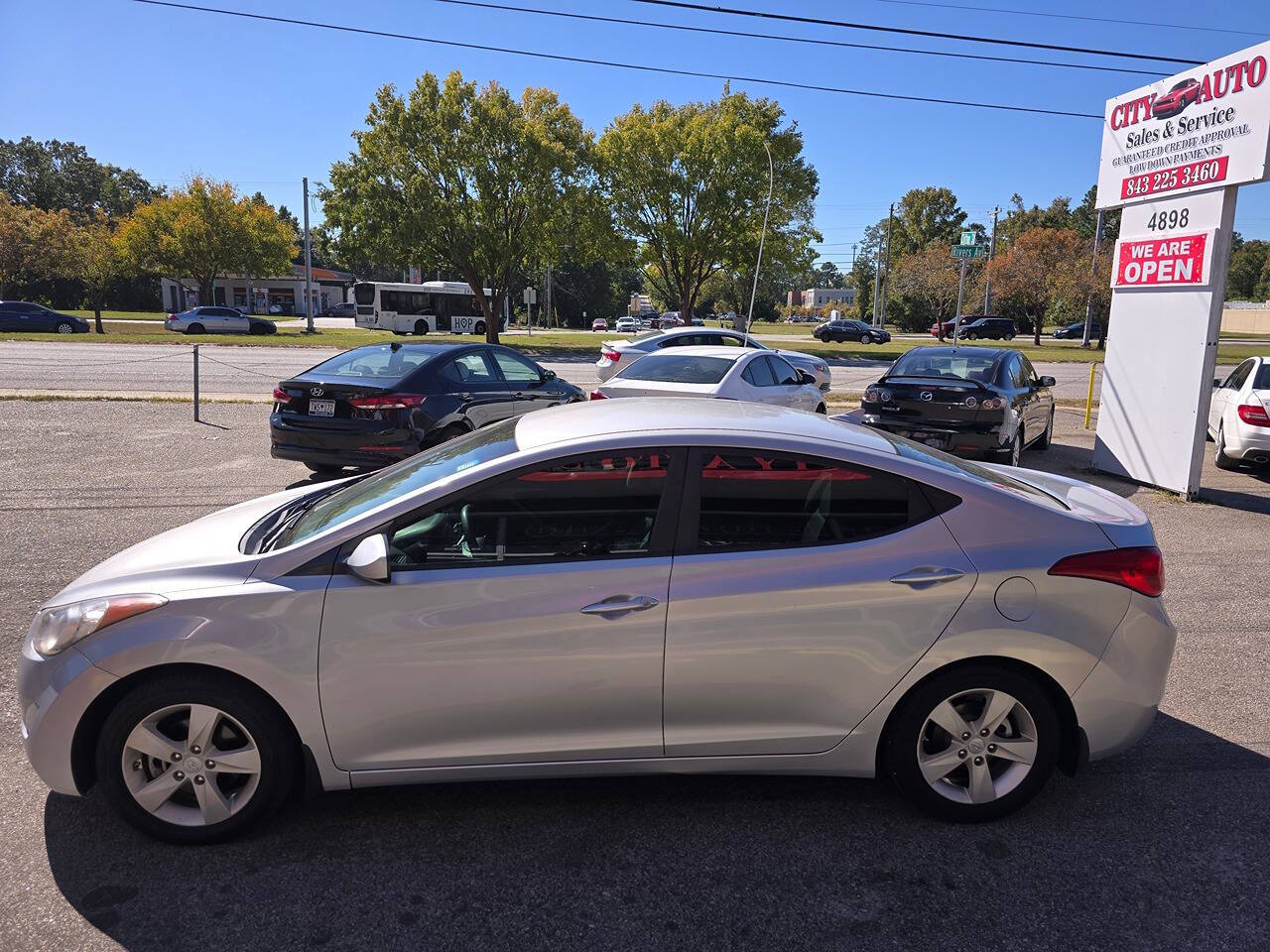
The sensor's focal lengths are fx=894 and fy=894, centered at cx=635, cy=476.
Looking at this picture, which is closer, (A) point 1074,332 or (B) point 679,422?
(B) point 679,422

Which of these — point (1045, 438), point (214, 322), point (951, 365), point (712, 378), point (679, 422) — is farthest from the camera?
point (214, 322)

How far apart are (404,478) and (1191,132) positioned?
10.4 meters

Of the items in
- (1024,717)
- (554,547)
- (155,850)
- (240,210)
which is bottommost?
(155,850)

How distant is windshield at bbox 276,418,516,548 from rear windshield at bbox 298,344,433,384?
5.22 meters

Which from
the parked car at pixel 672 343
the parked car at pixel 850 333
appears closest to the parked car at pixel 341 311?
the parked car at pixel 850 333

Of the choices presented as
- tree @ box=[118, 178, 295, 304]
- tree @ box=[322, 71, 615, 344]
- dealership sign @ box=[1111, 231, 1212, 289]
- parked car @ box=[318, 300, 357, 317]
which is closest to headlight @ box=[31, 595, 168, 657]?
dealership sign @ box=[1111, 231, 1212, 289]

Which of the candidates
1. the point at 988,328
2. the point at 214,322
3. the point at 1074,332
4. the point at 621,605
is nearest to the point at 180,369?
the point at 621,605

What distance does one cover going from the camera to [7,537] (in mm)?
7078

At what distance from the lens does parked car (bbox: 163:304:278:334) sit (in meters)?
46.7

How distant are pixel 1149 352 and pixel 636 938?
10616mm

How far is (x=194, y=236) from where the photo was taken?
186 feet

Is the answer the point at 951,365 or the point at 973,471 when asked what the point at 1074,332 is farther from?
the point at 973,471

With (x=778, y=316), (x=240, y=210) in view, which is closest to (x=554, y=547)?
(x=240, y=210)

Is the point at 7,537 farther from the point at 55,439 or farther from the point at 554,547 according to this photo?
the point at 554,547
